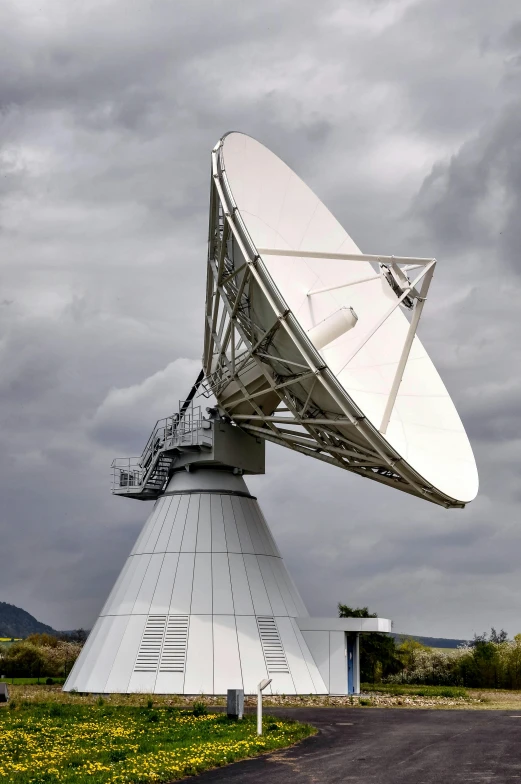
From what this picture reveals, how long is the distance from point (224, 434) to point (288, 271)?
26.1 feet

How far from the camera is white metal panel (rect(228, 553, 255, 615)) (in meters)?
32.3

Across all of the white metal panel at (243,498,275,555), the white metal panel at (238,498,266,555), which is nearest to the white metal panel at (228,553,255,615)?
the white metal panel at (238,498,266,555)

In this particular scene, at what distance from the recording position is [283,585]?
Answer: 34.5 metres

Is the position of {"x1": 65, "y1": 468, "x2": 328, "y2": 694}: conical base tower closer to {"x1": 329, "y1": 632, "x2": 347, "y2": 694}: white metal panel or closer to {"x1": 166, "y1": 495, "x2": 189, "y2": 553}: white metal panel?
{"x1": 166, "y1": 495, "x2": 189, "y2": 553}: white metal panel

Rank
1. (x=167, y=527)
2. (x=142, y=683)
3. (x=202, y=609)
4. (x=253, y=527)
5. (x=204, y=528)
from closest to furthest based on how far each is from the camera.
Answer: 1. (x=142, y=683)
2. (x=202, y=609)
3. (x=204, y=528)
4. (x=167, y=527)
5. (x=253, y=527)

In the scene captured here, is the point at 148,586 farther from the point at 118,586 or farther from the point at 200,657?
the point at 200,657

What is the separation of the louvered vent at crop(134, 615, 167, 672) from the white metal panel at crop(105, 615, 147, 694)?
8.1 inches

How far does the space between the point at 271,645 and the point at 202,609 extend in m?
2.67

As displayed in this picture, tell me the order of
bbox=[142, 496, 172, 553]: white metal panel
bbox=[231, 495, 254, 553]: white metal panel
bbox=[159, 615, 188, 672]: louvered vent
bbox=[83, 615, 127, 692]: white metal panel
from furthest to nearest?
bbox=[142, 496, 172, 553]: white metal panel
bbox=[231, 495, 254, 553]: white metal panel
bbox=[83, 615, 127, 692]: white metal panel
bbox=[159, 615, 188, 672]: louvered vent

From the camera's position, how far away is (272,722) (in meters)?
21.8

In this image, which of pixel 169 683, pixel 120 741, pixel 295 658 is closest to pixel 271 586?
pixel 295 658

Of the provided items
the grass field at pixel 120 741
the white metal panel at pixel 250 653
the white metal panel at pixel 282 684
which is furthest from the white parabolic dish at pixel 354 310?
the white metal panel at pixel 282 684

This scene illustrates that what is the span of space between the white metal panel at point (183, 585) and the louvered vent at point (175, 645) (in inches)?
13.1

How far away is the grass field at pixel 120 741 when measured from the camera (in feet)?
Result: 48.7
